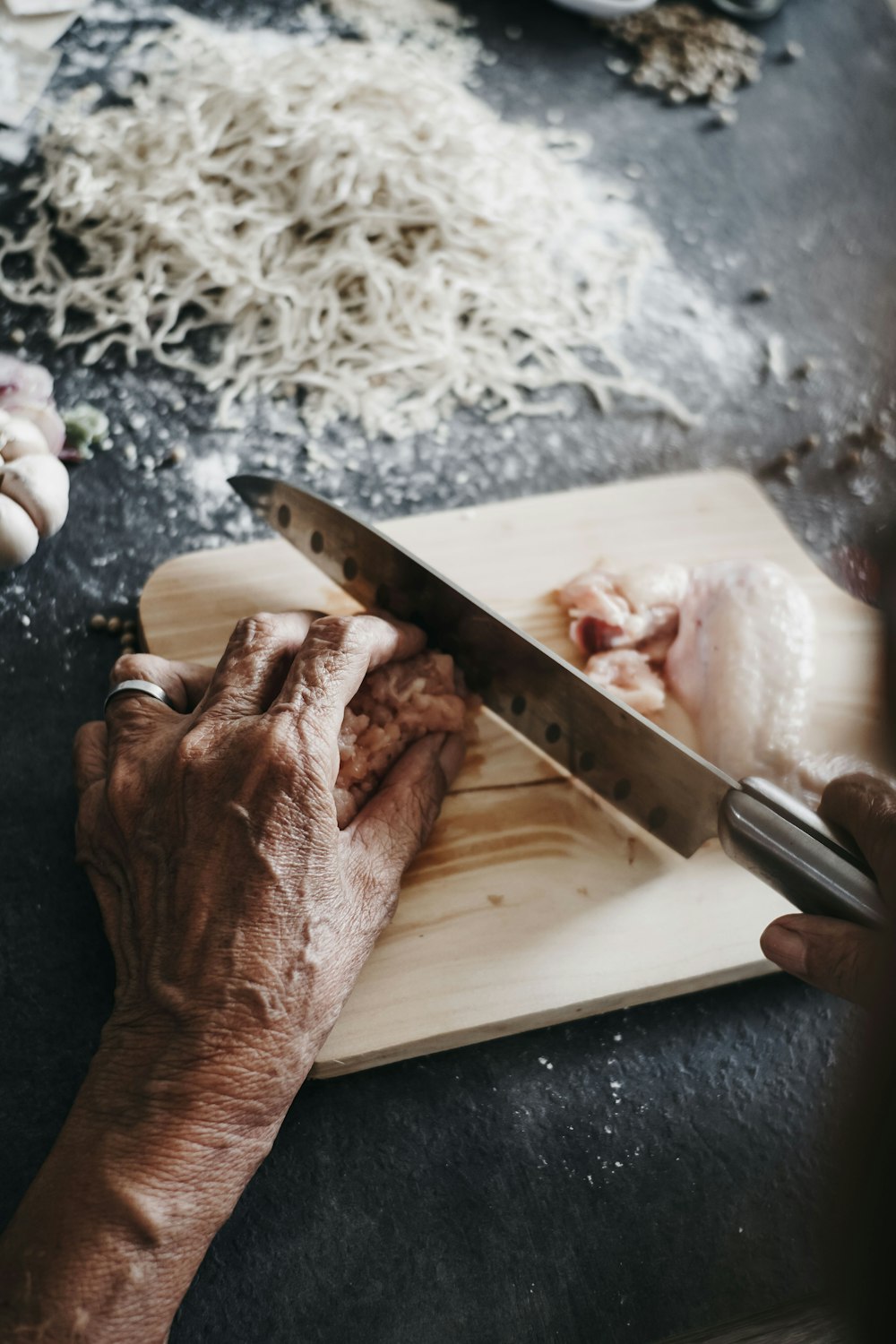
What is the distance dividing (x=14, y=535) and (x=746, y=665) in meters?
1.36

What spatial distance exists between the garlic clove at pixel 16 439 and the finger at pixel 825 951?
5.24ft

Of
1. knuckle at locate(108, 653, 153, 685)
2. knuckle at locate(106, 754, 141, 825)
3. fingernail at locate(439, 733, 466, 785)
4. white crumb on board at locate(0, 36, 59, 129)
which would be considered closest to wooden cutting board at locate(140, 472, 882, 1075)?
fingernail at locate(439, 733, 466, 785)

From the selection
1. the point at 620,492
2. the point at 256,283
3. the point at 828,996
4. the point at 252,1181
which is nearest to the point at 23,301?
the point at 256,283

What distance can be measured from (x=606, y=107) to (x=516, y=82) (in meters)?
0.29

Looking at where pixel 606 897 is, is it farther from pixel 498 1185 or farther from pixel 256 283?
pixel 256 283

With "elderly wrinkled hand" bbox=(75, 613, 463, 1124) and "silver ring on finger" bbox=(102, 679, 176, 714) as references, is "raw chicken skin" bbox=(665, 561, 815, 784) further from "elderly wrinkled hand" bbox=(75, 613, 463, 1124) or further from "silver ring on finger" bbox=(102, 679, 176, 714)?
"silver ring on finger" bbox=(102, 679, 176, 714)

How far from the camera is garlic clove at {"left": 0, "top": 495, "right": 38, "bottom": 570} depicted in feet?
6.48

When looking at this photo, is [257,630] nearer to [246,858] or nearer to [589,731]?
[246,858]

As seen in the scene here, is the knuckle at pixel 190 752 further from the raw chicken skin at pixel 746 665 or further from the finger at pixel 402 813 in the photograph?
the raw chicken skin at pixel 746 665

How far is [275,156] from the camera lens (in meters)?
2.72

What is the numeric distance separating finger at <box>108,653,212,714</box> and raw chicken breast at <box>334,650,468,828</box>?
265mm

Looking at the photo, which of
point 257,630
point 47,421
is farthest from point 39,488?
point 257,630

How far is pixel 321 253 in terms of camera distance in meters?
2.69

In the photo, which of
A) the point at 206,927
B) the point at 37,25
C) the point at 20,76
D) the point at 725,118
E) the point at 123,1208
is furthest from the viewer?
the point at 725,118
